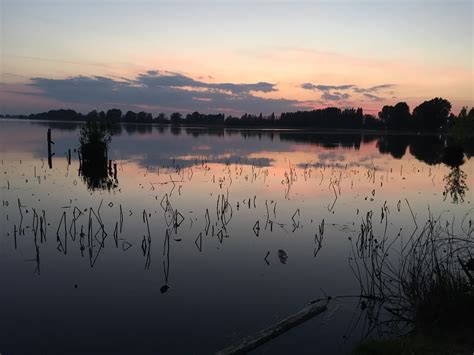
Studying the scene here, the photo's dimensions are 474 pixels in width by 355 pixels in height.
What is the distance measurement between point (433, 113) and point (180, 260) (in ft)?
586

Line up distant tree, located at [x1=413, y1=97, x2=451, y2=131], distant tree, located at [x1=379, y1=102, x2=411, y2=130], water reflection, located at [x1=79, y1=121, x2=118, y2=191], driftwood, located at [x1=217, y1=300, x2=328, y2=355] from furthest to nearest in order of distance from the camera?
distant tree, located at [x1=379, y1=102, x2=411, y2=130] → distant tree, located at [x1=413, y1=97, x2=451, y2=131] → water reflection, located at [x1=79, y1=121, x2=118, y2=191] → driftwood, located at [x1=217, y1=300, x2=328, y2=355]

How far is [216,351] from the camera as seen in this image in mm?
8172

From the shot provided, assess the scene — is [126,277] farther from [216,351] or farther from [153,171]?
[153,171]

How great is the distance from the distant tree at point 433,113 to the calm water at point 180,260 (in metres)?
156

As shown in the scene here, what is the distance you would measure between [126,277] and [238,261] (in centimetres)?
363

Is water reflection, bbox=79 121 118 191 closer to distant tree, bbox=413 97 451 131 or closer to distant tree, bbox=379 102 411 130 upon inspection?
distant tree, bbox=413 97 451 131

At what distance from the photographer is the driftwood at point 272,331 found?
770 cm

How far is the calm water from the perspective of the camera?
8.84 m

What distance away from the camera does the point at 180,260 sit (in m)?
13.3

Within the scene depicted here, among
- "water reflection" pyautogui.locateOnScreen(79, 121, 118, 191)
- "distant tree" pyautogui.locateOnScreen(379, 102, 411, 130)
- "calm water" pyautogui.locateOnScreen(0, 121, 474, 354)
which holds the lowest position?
"calm water" pyautogui.locateOnScreen(0, 121, 474, 354)

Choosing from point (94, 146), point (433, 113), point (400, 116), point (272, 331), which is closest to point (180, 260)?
point (272, 331)

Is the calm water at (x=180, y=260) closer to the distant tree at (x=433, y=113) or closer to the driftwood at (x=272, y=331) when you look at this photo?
the driftwood at (x=272, y=331)

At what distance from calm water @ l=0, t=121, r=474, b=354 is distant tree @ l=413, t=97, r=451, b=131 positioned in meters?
156

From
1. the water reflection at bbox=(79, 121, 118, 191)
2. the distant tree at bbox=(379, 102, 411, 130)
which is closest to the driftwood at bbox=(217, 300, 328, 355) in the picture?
the water reflection at bbox=(79, 121, 118, 191)
